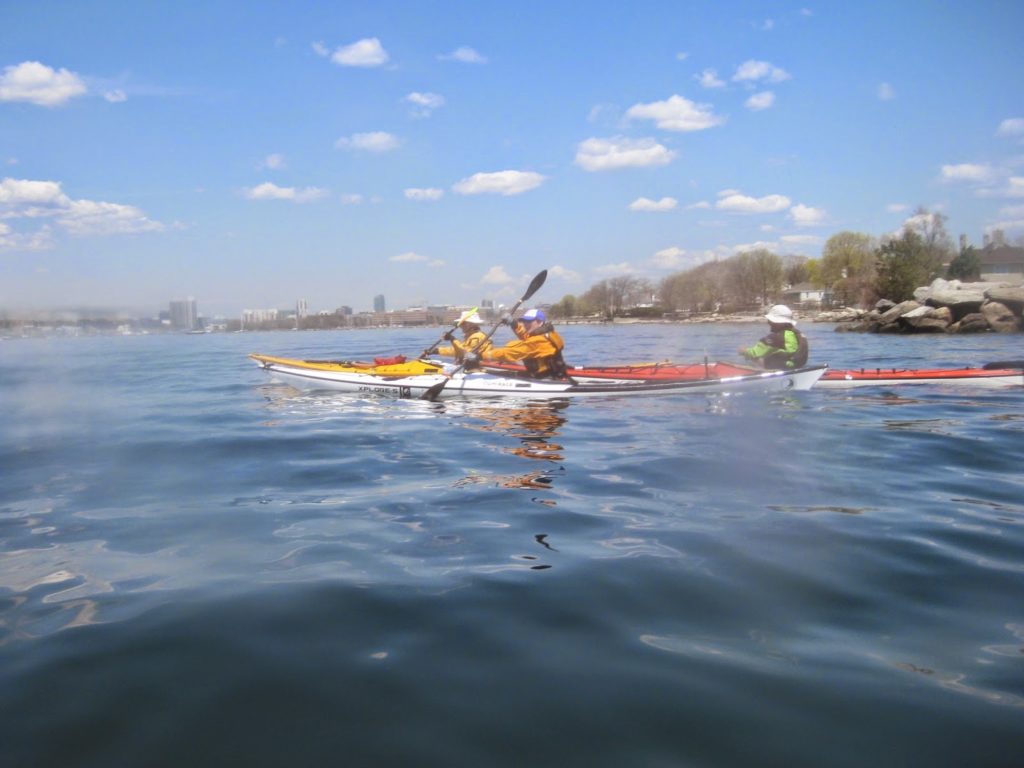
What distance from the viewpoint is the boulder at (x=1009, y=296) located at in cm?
3744

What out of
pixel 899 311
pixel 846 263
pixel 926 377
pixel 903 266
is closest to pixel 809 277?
pixel 846 263

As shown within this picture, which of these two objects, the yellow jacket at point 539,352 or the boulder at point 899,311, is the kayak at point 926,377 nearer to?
the yellow jacket at point 539,352

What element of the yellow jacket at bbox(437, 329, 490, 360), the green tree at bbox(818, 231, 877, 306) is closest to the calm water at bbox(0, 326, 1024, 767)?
the yellow jacket at bbox(437, 329, 490, 360)

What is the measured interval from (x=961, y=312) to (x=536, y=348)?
36.9 metres

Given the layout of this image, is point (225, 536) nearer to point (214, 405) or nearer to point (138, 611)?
point (138, 611)

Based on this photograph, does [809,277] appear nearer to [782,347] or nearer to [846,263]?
[846,263]

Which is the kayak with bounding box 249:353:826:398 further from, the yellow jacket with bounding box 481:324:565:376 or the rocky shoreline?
the rocky shoreline

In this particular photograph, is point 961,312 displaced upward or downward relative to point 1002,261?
downward

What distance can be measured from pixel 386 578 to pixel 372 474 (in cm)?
294

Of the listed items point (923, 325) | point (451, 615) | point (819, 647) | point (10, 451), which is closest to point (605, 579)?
point (451, 615)

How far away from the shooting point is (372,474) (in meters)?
6.85

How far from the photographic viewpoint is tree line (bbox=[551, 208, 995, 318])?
5597 centimetres

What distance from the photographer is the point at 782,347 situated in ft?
41.0

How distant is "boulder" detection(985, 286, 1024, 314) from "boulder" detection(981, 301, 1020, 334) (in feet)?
0.97
